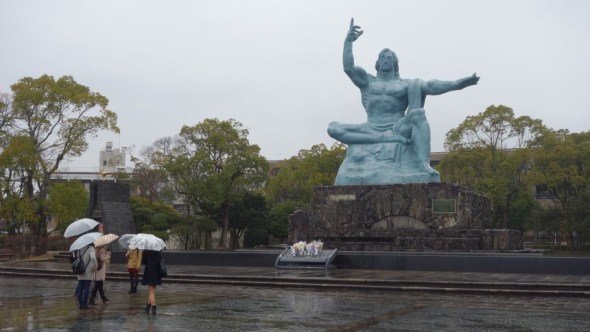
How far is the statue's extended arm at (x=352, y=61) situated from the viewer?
77.9 ft

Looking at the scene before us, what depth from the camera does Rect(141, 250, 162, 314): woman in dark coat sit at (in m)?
9.80

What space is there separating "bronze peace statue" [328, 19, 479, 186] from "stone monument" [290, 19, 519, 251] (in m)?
0.03

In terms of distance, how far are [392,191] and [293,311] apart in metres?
11.8

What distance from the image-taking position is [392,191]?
21422 millimetres

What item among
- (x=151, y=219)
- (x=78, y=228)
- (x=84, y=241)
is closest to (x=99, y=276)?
(x=78, y=228)

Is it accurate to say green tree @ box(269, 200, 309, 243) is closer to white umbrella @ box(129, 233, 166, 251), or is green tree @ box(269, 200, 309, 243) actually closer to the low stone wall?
the low stone wall

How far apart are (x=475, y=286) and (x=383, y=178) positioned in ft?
31.1

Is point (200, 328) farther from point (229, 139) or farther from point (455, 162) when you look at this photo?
point (455, 162)

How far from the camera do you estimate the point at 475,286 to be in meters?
13.3

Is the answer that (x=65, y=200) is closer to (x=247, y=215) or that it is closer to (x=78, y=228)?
(x=247, y=215)

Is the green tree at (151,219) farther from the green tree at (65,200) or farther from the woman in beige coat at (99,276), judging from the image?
the woman in beige coat at (99,276)

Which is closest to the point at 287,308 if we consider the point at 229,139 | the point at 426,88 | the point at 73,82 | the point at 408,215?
the point at 408,215

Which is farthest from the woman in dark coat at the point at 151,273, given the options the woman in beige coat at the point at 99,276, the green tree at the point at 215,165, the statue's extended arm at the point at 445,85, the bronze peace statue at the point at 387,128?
the green tree at the point at 215,165

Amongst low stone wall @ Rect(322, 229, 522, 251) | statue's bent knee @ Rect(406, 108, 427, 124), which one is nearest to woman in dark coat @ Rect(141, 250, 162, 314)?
low stone wall @ Rect(322, 229, 522, 251)
